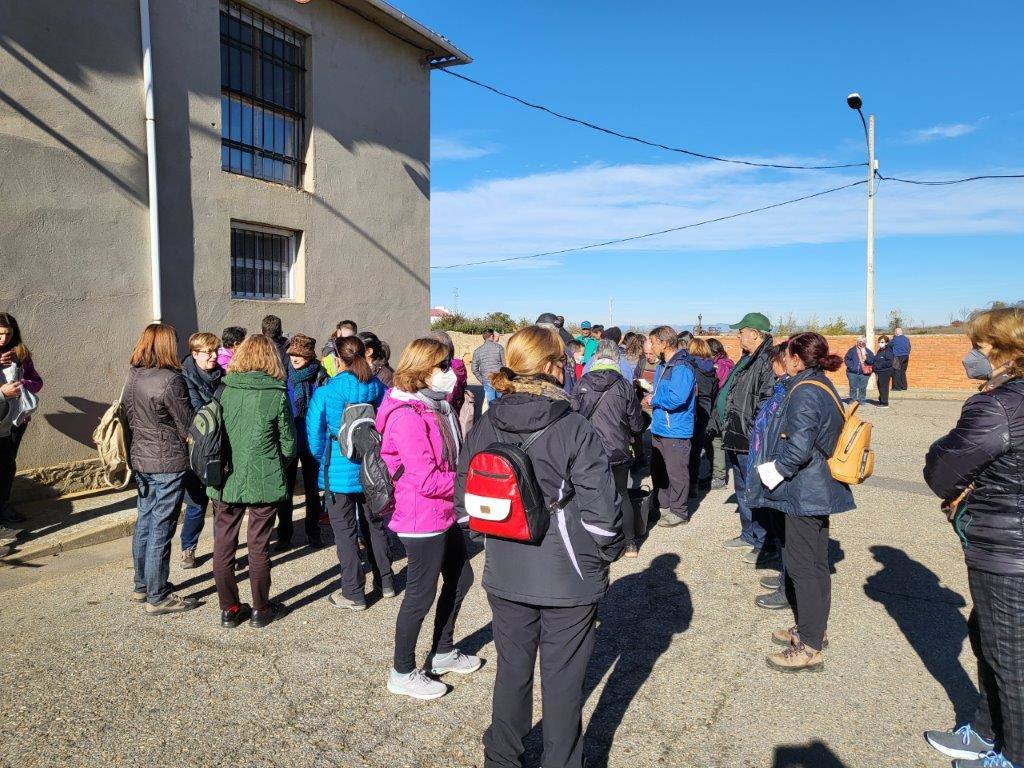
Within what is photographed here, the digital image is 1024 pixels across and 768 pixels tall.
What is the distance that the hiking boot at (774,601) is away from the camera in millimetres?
4742

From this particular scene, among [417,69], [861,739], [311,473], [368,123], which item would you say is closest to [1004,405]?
[861,739]

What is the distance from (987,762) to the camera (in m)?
2.90

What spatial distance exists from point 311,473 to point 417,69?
29.6 feet

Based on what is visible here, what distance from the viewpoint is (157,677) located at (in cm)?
373

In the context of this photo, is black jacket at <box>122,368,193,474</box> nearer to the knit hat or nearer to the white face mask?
the knit hat

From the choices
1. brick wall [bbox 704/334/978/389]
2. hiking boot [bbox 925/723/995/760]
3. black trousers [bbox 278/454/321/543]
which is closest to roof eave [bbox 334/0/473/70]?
black trousers [bbox 278/454/321/543]

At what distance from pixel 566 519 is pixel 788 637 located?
234cm

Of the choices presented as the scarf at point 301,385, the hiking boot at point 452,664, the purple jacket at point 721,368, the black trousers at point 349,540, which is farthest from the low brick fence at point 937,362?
the hiking boot at point 452,664

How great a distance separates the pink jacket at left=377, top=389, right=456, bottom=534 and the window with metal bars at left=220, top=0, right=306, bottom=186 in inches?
282

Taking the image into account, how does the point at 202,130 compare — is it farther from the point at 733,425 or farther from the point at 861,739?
the point at 861,739

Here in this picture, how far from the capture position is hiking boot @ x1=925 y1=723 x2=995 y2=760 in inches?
118

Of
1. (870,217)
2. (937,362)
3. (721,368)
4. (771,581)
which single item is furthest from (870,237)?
(771,581)

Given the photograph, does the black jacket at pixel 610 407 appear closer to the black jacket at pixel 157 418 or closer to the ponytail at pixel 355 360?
the ponytail at pixel 355 360

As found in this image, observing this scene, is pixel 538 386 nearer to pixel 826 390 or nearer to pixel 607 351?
pixel 826 390
